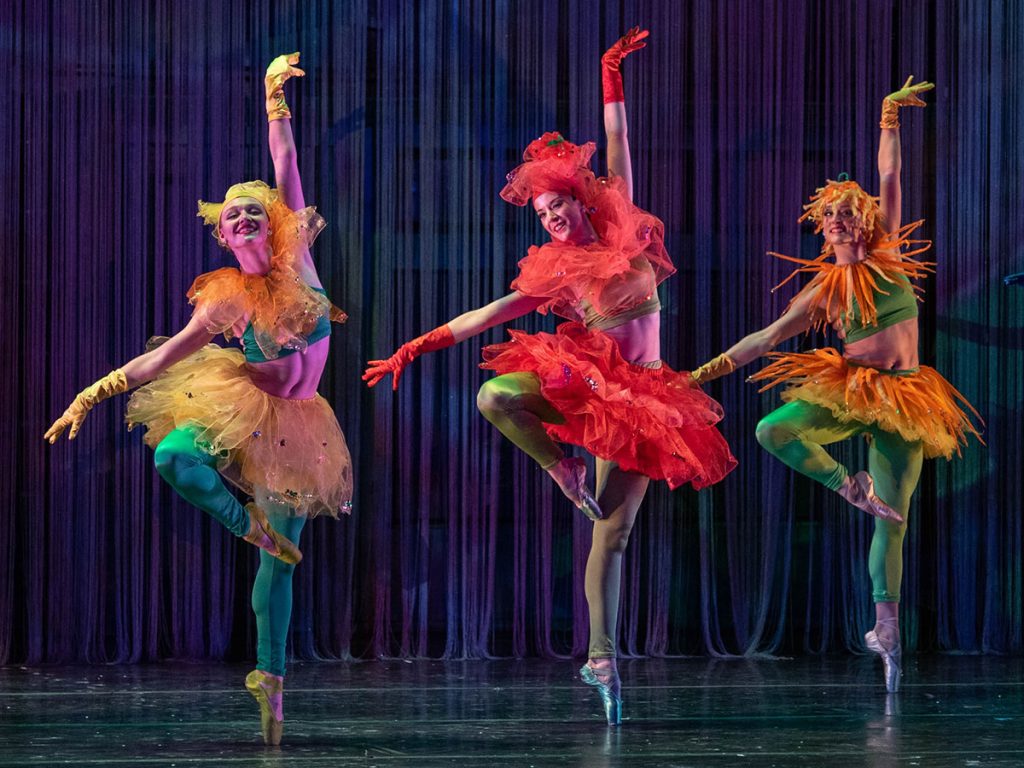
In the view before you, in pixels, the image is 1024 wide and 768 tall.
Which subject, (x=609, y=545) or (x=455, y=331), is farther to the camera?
(x=609, y=545)

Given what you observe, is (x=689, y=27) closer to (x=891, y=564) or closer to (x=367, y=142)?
(x=367, y=142)

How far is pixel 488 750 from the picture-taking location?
347 cm

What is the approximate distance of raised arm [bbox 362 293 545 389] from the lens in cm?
371

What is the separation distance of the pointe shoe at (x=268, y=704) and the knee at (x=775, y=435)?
1.61 metres

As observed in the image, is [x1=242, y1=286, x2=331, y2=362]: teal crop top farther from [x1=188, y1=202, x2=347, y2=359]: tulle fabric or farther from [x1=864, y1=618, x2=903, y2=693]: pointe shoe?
Answer: [x1=864, y1=618, x2=903, y2=693]: pointe shoe

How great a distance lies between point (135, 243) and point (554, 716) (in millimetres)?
2557

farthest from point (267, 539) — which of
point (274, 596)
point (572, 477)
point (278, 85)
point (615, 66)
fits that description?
point (615, 66)

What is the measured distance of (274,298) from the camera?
3623 mm

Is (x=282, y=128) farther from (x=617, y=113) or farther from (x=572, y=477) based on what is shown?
(x=572, y=477)

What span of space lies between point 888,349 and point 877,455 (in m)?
0.33

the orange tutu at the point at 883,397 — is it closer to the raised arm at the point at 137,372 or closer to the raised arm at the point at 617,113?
the raised arm at the point at 617,113

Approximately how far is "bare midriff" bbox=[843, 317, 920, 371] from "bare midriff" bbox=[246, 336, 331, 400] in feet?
5.54

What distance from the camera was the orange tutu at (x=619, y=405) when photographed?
145 inches

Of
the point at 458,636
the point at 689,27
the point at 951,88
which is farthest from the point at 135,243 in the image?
the point at 951,88
